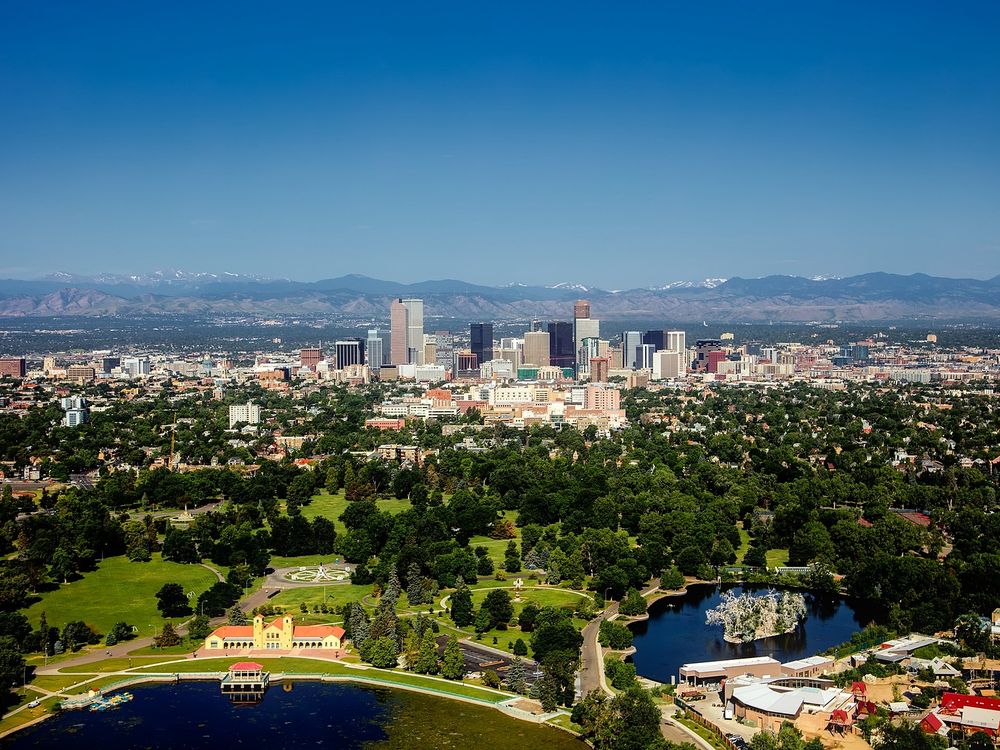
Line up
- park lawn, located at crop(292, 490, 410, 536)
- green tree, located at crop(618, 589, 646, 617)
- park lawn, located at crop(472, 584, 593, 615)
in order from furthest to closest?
park lawn, located at crop(292, 490, 410, 536) → park lawn, located at crop(472, 584, 593, 615) → green tree, located at crop(618, 589, 646, 617)

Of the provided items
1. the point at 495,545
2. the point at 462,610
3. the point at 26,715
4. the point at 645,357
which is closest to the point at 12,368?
the point at 645,357

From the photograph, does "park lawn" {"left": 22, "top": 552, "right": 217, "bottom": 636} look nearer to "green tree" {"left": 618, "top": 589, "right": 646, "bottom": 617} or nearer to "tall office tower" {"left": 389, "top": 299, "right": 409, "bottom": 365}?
"green tree" {"left": 618, "top": 589, "right": 646, "bottom": 617}

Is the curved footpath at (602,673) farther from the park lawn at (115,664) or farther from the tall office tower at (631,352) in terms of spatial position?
the tall office tower at (631,352)

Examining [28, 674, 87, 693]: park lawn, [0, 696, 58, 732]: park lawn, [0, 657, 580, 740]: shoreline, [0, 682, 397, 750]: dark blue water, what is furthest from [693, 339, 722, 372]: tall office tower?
[0, 696, 58, 732]: park lawn

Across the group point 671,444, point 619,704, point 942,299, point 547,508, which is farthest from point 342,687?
point 942,299

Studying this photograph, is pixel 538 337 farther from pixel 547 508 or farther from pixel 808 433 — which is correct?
pixel 547 508

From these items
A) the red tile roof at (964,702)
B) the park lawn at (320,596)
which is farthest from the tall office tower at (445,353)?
the red tile roof at (964,702)
